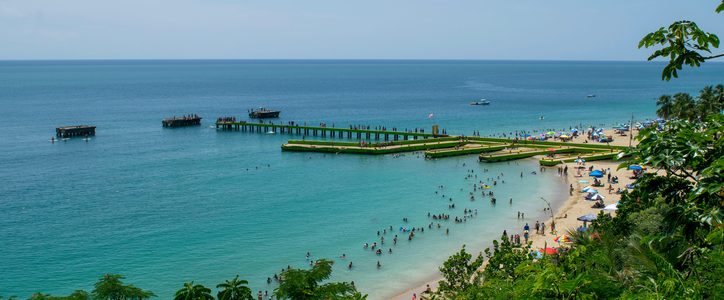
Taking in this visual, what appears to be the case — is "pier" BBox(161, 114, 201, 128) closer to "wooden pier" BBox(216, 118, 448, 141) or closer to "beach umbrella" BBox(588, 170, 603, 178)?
"wooden pier" BBox(216, 118, 448, 141)

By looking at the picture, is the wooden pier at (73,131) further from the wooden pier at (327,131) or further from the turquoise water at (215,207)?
the wooden pier at (327,131)

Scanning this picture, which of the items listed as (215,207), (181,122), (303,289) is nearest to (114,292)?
(303,289)

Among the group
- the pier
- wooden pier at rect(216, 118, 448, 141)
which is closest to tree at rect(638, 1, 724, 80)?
wooden pier at rect(216, 118, 448, 141)

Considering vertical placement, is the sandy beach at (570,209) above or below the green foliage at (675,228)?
below

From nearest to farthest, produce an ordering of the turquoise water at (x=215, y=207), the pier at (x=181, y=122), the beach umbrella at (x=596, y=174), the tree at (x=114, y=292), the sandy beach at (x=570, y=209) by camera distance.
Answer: the tree at (x=114, y=292), the sandy beach at (x=570, y=209), the turquoise water at (x=215, y=207), the beach umbrella at (x=596, y=174), the pier at (x=181, y=122)

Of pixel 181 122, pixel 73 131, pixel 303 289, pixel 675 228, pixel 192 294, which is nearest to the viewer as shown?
pixel 675 228

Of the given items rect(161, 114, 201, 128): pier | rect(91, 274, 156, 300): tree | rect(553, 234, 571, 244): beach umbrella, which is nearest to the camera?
rect(91, 274, 156, 300): tree

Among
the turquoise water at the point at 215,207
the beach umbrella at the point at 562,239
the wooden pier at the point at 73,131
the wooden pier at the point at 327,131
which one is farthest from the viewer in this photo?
the wooden pier at the point at 73,131

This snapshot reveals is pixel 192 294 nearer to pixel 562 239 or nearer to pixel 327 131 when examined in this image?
pixel 562 239

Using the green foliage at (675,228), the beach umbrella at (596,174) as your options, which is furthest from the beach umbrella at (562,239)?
the green foliage at (675,228)
